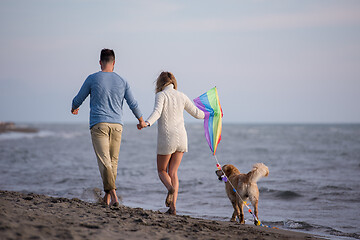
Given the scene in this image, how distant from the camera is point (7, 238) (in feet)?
10.9

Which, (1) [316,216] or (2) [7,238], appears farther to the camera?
(1) [316,216]

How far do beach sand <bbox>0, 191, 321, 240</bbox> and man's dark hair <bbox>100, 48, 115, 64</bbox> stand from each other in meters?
1.98

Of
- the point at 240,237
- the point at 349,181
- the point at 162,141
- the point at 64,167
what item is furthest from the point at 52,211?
the point at 64,167

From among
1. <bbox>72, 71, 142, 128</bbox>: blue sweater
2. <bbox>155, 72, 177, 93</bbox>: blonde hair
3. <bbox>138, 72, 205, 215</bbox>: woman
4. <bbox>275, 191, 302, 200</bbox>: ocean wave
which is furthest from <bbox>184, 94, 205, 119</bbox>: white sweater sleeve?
<bbox>275, 191, 302, 200</bbox>: ocean wave

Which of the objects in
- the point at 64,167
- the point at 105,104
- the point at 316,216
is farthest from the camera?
the point at 64,167

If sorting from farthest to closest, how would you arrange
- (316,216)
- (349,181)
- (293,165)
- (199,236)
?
(293,165) < (349,181) < (316,216) < (199,236)

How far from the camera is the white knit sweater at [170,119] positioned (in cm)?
539

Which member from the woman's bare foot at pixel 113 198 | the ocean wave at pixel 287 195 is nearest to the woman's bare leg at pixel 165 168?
the woman's bare foot at pixel 113 198

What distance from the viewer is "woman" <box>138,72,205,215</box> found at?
17.7 ft

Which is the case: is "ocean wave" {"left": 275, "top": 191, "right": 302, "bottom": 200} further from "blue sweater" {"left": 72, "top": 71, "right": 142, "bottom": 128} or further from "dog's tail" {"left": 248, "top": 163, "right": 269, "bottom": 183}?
"blue sweater" {"left": 72, "top": 71, "right": 142, "bottom": 128}

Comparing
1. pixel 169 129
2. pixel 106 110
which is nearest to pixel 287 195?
pixel 169 129

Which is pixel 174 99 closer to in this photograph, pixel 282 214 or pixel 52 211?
pixel 52 211

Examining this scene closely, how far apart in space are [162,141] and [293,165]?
11755 mm

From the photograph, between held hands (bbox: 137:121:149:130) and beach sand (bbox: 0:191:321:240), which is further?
held hands (bbox: 137:121:149:130)
